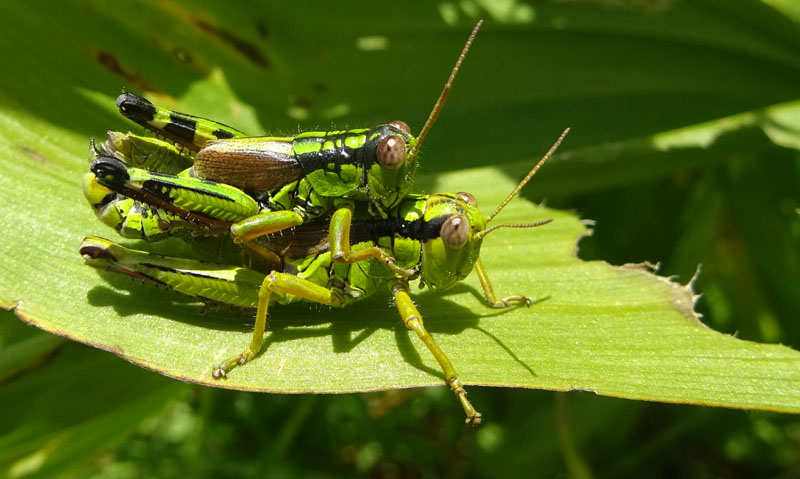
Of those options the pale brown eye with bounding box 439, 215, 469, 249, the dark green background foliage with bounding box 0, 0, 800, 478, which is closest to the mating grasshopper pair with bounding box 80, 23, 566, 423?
the pale brown eye with bounding box 439, 215, 469, 249

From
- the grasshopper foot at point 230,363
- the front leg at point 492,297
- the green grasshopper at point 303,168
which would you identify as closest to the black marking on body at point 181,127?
the green grasshopper at point 303,168

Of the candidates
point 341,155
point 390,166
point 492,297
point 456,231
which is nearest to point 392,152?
point 390,166

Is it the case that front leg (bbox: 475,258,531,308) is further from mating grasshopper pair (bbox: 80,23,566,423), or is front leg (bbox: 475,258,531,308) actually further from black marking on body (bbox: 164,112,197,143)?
black marking on body (bbox: 164,112,197,143)

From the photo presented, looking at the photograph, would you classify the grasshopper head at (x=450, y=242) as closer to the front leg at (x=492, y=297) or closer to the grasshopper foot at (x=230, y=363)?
the front leg at (x=492, y=297)

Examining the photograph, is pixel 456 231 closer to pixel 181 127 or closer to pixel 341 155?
pixel 341 155

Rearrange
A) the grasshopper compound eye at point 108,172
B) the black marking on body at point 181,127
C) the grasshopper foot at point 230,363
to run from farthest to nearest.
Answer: the black marking on body at point 181,127
the grasshopper compound eye at point 108,172
the grasshopper foot at point 230,363
